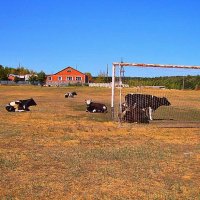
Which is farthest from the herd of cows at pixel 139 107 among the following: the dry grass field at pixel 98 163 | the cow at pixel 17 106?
the cow at pixel 17 106

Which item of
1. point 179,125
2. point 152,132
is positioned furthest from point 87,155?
point 179,125

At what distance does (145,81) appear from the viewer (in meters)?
16.2

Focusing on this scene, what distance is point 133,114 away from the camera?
52.8ft

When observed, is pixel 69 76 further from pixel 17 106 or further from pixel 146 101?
pixel 146 101

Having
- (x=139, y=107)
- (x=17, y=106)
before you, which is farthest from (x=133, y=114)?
(x=17, y=106)

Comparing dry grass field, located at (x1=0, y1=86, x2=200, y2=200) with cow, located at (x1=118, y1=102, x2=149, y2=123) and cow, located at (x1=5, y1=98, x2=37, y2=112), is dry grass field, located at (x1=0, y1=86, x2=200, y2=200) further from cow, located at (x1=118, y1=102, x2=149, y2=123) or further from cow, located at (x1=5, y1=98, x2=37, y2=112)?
cow, located at (x1=5, y1=98, x2=37, y2=112)

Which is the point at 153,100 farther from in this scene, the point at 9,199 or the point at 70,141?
the point at 9,199

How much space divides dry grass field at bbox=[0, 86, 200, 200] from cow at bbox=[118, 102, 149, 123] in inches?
68.7

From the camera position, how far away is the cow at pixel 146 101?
16.4 meters

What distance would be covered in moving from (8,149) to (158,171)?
401 centimetres

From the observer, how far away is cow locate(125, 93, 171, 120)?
16.4 metres

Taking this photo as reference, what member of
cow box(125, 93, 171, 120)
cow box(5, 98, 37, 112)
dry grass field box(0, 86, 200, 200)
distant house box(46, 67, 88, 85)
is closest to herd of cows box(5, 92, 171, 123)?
cow box(125, 93, 171, 120)

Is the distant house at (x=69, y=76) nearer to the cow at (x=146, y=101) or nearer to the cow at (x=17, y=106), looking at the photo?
the cow at (x=17, y=106)

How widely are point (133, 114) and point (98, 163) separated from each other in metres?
7.96
